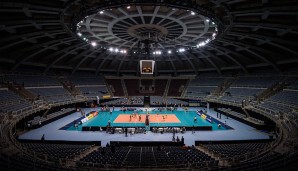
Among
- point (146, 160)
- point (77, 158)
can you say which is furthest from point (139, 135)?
point (146, 160)

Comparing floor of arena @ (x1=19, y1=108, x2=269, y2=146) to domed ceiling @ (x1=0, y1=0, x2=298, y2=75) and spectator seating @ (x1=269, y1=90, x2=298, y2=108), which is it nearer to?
spectator seating @ (x1=269, y1=90, x2=298, y2=108)

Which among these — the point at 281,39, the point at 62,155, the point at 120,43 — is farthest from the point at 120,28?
the point at 281,39

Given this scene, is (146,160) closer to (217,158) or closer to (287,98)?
(217,158)

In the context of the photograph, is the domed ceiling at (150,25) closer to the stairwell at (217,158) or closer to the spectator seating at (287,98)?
the spectator seating at (287,98)

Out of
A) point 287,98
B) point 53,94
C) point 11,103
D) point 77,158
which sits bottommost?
point 77,158

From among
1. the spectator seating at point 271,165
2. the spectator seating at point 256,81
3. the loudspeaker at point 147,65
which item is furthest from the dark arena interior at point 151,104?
the spectator seating at point 256,81

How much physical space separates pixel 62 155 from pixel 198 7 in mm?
17603

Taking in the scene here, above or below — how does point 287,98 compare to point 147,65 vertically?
below

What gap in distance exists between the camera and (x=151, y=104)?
49188 mm

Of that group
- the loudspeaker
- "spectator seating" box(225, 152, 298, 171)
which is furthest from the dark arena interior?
the loudspeaker

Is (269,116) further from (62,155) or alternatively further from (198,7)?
(62,155)

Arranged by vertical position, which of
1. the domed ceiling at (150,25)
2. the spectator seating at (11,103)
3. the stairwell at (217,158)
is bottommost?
the stairwell at (217,158)

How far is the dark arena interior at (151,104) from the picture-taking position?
13992 mm

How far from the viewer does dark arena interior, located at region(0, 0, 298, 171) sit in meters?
14.0
